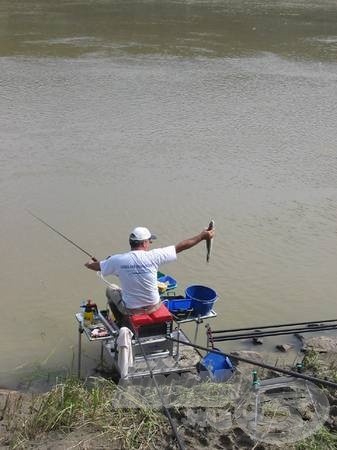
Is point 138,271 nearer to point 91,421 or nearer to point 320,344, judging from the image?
point 91,421

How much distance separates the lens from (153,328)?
508cm

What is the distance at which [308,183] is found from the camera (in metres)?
10.3

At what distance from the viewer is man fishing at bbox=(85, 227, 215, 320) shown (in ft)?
16.3

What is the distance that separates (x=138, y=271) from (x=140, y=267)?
38 millimetres

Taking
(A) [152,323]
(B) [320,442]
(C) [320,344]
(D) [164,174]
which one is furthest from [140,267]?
(D) [164,174]

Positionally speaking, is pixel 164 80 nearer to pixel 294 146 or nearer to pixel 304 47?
pixel 294 146

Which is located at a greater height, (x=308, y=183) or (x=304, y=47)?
(x=304, y=47)

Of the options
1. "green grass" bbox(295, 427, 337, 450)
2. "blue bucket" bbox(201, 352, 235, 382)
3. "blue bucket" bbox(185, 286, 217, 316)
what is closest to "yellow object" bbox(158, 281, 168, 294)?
"blue bucket" bbox(185, 286, 217, 316)

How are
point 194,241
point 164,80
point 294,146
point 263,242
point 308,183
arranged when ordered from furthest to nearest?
1. point 164,80
2. point 294,146
3. point 308,183
4. point 263,242
5. point 194,241

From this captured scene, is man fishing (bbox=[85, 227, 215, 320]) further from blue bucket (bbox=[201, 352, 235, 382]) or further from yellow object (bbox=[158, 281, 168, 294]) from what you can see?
blue bucket (bbox=[201, 352, 235, 382])

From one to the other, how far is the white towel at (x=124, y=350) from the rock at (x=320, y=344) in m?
1.99

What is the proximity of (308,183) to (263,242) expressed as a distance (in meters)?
2.47

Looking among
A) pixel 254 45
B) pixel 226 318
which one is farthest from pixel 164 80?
pixel 226 318

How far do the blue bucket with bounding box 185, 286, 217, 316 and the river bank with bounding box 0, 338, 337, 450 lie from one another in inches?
34.8
